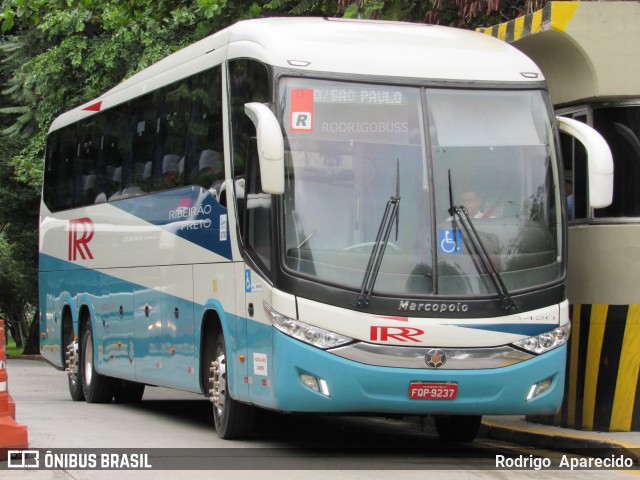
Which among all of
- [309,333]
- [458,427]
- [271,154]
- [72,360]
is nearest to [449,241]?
[309,333]

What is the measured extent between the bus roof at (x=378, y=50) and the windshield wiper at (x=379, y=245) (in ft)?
3.32

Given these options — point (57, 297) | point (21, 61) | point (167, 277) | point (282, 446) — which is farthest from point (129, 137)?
point (21, 61)

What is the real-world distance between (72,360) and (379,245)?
31.0 feet


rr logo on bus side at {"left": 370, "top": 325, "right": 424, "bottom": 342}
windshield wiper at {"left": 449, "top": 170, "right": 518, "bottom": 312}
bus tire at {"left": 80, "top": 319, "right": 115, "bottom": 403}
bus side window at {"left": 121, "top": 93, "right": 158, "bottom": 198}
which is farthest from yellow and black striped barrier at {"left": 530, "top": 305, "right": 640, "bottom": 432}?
bus tire at {"left": 80, "top": 319, "right": 115, "bottom": 403}

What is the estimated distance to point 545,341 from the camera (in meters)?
10.7

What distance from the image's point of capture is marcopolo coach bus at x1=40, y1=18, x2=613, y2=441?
10.3 meters

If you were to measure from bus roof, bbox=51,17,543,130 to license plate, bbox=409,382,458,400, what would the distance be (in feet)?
8.62

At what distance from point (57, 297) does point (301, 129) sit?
995cm

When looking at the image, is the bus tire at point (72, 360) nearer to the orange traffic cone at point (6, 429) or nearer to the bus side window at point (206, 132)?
the bus side window at point (206, 132)

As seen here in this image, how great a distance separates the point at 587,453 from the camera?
11.8 metres

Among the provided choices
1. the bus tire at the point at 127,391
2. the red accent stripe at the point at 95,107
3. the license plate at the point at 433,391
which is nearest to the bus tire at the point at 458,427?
the license plate at the point at 433,391

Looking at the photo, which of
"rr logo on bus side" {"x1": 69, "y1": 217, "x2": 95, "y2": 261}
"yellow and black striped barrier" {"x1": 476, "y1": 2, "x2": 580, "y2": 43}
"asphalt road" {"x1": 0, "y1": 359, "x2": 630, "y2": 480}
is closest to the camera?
"asphalt road" {"x1": 0, "y1": 359, "x2": 630, "y2": 480}

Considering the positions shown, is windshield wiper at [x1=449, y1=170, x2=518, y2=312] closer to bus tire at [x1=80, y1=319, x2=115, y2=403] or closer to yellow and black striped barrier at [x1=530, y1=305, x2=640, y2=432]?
yellow and black striped barrier at [x1=530, y1=305, x2=640, y2=432]

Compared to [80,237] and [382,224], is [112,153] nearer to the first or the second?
[80,237]
